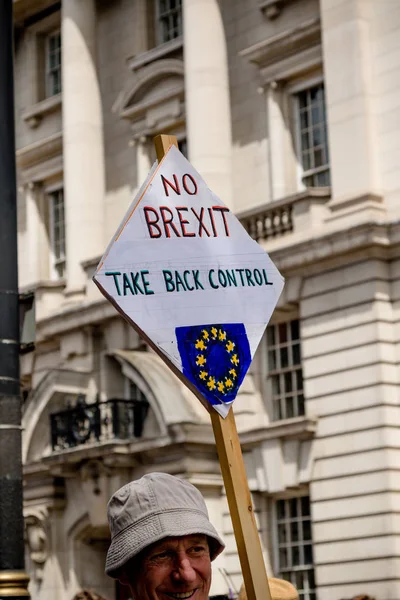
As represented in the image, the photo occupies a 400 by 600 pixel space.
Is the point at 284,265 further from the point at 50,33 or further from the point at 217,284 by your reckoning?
the point at 217,284

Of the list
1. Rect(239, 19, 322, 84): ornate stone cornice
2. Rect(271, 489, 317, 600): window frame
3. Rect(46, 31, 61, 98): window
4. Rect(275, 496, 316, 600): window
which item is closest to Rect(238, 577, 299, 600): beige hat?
Rect(271, 489, 317, 600): window frame

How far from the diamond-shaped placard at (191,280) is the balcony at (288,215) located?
1825cm

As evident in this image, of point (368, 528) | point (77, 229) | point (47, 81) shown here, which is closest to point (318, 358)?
point (368, 528)

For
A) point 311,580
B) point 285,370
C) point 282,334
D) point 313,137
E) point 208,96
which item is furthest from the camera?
point 208,96

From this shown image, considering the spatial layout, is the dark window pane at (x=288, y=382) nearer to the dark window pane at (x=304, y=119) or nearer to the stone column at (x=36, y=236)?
the dark window pane at (x=304, y=119)

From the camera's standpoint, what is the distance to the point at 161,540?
3729 millimetres

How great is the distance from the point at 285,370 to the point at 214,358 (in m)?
19.4

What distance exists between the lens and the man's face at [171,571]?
12.3 ft

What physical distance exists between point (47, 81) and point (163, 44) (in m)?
4.85

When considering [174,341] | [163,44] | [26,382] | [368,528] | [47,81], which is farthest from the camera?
[47,81]

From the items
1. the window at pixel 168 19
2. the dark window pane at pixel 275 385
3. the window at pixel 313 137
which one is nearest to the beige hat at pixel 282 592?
the dark window pane at pixel 275 385

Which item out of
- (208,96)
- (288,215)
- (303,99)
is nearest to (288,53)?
(303,99)

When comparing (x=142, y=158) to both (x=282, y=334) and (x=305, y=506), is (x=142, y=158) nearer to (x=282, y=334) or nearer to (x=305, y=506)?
(x=282, y=334)

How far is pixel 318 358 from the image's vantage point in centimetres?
2317
